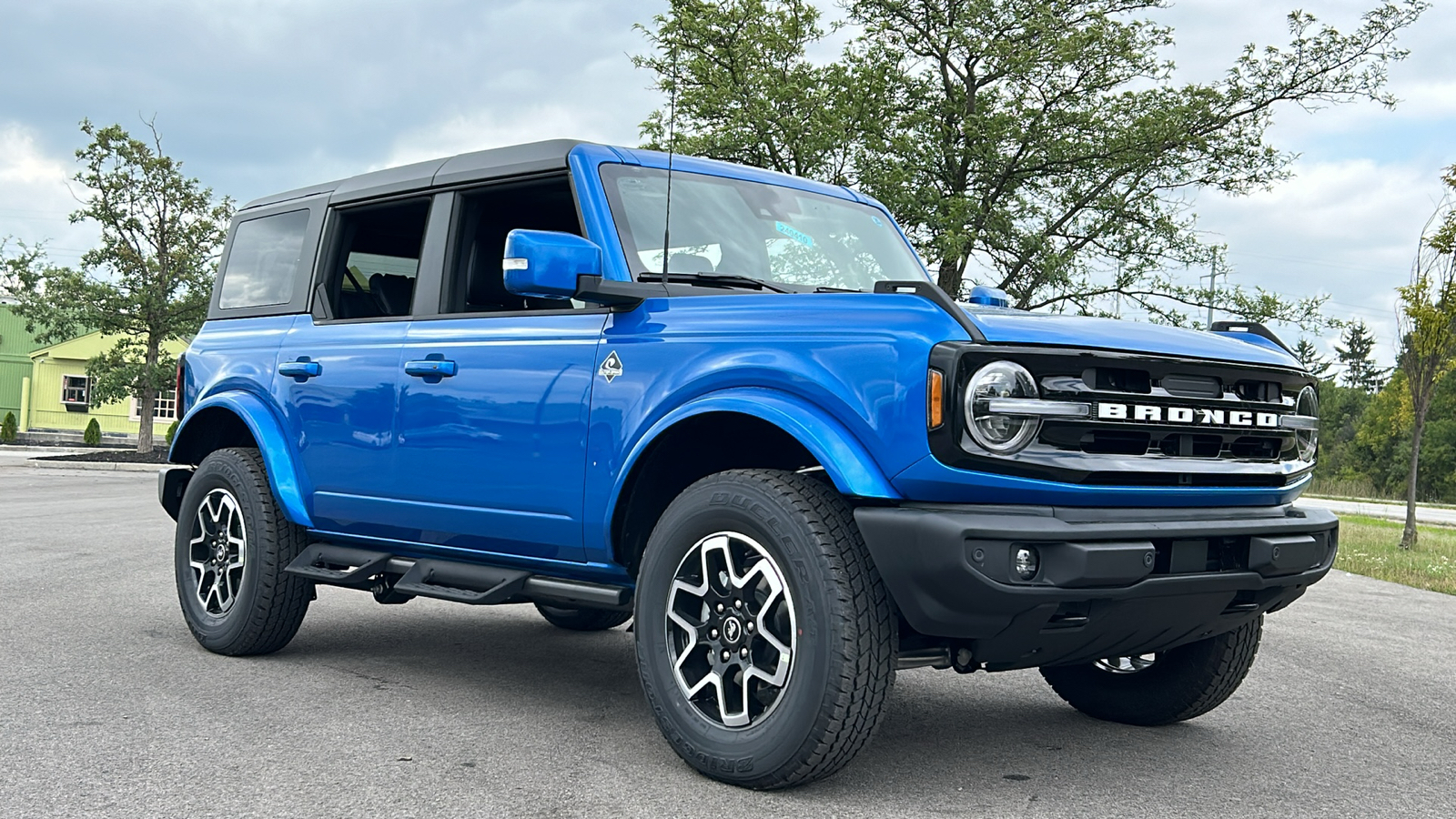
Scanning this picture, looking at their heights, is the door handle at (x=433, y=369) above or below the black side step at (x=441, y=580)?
above

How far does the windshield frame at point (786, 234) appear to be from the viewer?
4.77m

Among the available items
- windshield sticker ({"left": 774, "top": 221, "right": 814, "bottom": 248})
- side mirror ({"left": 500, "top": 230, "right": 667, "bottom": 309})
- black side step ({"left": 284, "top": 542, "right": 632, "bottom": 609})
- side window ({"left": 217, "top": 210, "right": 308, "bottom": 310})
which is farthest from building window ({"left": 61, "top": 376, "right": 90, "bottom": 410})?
side mirror ({"left": 500, "top": 230, "right": 667, "bottom": 309})

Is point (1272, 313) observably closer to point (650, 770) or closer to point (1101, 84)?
point (1101, 84)

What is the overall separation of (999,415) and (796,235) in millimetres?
1851

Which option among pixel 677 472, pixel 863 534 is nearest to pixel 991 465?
pixel 863 534

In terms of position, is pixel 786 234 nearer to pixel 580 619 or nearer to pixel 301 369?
pixel 301 369

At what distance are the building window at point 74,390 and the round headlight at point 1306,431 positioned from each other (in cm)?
Answer: 5626

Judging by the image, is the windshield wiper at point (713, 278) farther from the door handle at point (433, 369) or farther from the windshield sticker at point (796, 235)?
the door handle at point (433, 369)

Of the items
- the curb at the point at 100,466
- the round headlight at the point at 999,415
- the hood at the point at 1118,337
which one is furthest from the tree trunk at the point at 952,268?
the curb at the point at 100,466

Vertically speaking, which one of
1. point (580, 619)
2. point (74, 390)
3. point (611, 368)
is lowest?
point (74, 390)

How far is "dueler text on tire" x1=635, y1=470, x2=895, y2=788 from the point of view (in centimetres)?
371

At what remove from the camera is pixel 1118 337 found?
389 cm

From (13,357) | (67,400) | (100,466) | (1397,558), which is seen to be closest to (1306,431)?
(1397,558)

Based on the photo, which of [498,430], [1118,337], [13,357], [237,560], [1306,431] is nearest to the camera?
[1118,337]
